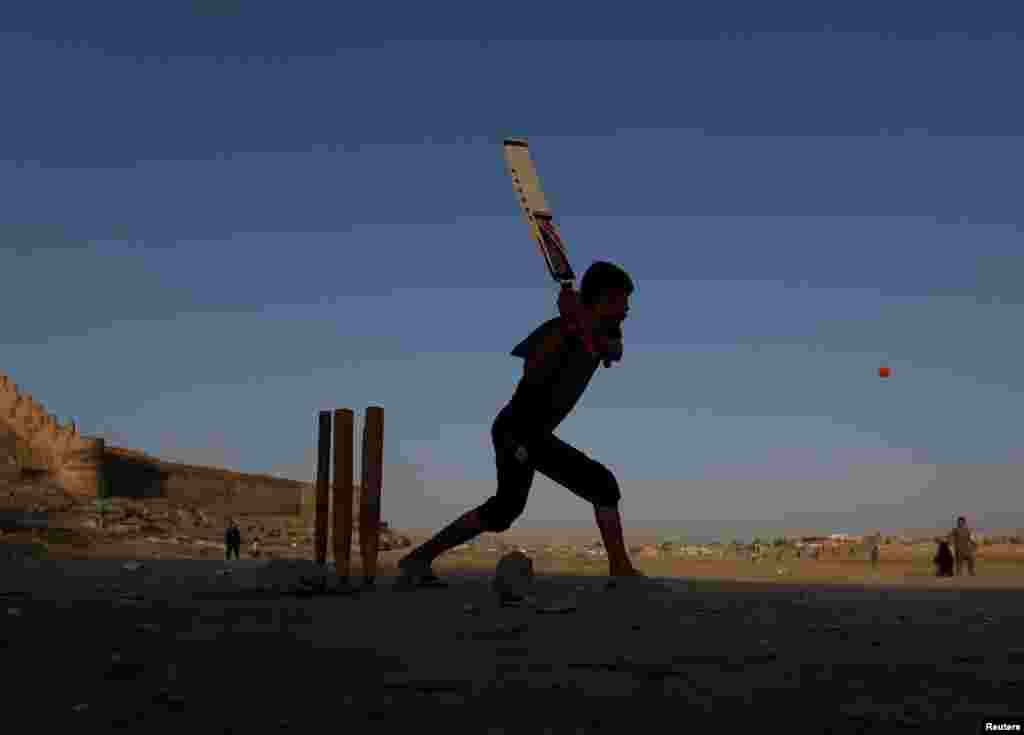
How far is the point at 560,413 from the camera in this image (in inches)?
265

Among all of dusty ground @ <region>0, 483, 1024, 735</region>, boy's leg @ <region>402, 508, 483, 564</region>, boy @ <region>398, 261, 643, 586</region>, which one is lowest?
dusty ground @ <region>0, 483, 1024, 735</region>

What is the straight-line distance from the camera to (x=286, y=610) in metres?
5.59

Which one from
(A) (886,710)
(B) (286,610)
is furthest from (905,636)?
(B) (286,610)

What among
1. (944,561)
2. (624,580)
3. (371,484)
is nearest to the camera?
(624,580)

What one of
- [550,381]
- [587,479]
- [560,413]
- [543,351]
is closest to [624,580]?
[587,479]

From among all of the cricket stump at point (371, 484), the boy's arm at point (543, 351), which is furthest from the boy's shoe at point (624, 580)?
the cricket stump at point (371, 484)

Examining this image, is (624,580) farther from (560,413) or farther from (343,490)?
(343,490)

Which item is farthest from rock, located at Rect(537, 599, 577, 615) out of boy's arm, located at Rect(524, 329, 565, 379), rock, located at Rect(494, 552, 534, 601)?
boy's arm, located at Rect(524, 329, 565, 379)

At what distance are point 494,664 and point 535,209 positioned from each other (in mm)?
3751

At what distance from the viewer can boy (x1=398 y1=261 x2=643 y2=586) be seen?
6.61m

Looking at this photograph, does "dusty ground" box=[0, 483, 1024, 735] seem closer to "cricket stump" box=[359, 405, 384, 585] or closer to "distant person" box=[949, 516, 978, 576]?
"cricket stump" box=[359, 405, 384, 585]

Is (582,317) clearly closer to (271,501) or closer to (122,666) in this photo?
(122,666)

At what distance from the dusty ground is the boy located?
0.62 meters

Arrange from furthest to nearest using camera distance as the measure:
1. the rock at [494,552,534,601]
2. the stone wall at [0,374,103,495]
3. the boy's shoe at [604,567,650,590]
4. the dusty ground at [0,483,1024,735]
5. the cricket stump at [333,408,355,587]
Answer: the stone wall at [0,374,103,495], the cricket stump at [333,408,355,587], the boy's shoe at [604,567,650,590], the rock at [494,552,534,601], the dusty ground at [0,483,1024,735]
